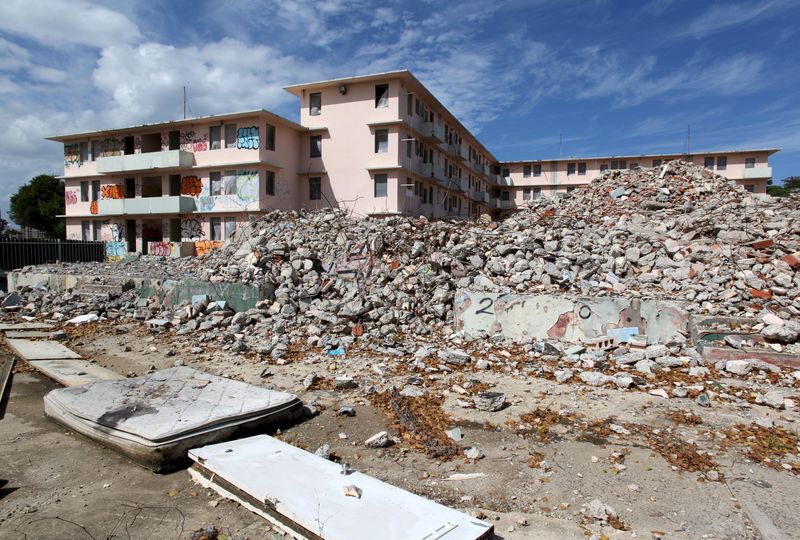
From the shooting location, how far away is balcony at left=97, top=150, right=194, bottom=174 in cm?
2592

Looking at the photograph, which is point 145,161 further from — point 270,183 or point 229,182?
point 270,183

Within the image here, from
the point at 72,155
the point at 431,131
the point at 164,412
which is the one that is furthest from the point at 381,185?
the point at 72,155

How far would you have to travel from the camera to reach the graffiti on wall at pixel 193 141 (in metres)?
25.9

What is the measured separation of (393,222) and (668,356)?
26.9 ft

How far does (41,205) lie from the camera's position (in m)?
41.8

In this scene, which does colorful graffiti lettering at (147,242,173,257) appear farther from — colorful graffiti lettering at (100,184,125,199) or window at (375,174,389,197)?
window at (375,174,389,197)

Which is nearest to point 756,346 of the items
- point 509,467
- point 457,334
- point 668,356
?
point 668,356

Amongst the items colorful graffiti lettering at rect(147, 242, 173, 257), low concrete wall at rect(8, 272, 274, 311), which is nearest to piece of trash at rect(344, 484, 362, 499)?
low concrete wall at rect(8, 272, 274, 311)

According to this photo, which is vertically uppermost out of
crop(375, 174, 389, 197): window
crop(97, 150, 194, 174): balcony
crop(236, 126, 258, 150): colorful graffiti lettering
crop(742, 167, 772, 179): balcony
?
crop(742, 167, 772, 179): balcony

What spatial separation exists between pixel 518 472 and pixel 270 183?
77.7 ft

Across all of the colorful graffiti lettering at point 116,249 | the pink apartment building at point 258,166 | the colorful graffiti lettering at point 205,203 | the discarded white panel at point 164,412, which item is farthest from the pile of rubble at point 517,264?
the colorful graffiti lettering at point 116,249

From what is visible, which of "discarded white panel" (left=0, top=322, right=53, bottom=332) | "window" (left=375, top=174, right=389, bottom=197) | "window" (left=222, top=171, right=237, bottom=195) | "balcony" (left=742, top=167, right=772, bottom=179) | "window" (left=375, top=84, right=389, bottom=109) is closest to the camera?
"discarded white panel" (left=0, top=322, right=53, bottom=332)

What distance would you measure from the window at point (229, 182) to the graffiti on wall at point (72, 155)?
13.4 m

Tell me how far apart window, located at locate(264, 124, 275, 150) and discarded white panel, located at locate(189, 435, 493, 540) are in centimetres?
2276
